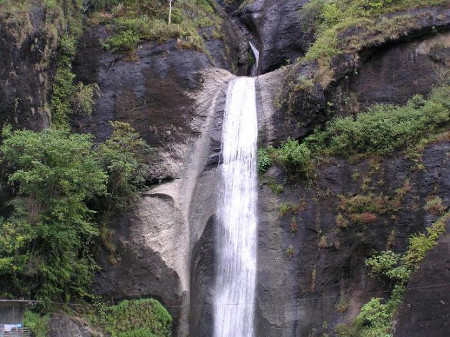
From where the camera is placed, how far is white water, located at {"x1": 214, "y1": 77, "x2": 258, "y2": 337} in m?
20.1

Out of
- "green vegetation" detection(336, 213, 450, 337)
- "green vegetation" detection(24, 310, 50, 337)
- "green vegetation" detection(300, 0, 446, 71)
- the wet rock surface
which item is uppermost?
the wet rock surface

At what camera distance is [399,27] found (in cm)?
2369

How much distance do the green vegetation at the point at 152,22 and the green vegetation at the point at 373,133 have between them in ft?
25.5

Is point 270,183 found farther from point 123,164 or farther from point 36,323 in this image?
point 36,323

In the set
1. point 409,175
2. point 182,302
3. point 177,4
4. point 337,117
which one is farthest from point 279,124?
point 177,4

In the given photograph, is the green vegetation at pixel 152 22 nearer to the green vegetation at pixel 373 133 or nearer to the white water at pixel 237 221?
the white water at pixel 237 221

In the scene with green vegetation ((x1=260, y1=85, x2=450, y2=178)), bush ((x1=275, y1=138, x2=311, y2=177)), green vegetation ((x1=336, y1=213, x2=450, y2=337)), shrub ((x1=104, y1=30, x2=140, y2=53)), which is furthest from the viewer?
shrub ((x1=104, y1=30, x2=140, y2=53))

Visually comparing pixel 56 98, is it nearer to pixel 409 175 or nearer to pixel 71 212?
pixel 71 212

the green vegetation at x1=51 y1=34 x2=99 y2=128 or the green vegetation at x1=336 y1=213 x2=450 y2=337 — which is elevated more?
the green vegetation at x1=51 y1=34 x2=99 y2=128

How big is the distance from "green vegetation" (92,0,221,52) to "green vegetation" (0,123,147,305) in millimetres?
7418

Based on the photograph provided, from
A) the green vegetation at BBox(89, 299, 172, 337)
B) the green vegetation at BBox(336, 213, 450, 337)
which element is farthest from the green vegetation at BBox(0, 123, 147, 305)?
the green vegetation at BBox(336, 213, 450, 337)

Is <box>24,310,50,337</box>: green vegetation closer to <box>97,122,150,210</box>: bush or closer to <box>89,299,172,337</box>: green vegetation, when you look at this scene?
<box>89,299,172,337</box>: green vegetation

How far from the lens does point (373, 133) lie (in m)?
21.5

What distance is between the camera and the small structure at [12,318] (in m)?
17.9
